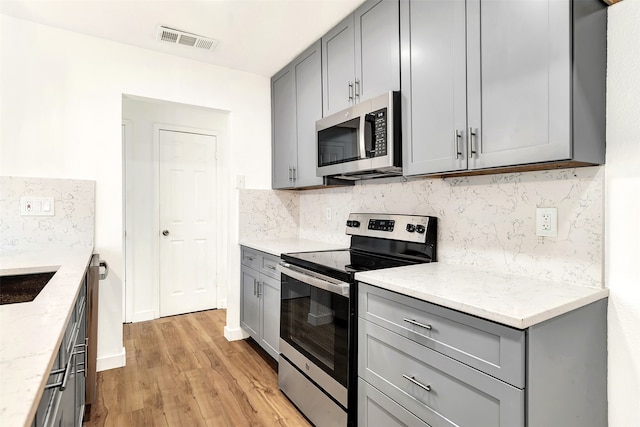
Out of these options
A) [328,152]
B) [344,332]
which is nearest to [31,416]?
[344,332]

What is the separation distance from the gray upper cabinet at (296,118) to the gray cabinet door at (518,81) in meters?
1.23

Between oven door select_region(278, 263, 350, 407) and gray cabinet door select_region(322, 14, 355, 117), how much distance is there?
1.09 metres

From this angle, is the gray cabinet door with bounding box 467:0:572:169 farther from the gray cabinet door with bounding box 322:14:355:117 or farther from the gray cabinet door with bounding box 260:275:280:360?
the gray cabinet door with bounding box 260:275:280:360

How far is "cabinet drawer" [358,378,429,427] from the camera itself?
135 cm

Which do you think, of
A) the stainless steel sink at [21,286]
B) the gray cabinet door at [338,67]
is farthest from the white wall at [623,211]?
the stainless steel sink at [21,286]

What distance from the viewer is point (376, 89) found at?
6.40ft

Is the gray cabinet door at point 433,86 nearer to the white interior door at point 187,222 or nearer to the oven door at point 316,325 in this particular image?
the oven door at point 316,325

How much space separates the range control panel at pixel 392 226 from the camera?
1966 millimetres

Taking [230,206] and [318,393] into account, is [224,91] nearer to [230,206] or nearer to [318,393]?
[230,206]

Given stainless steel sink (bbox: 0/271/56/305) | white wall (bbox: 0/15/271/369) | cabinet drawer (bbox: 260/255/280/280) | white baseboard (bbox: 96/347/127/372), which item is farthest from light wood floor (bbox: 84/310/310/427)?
stainless steel sink (bbox: 0/271/56/305)

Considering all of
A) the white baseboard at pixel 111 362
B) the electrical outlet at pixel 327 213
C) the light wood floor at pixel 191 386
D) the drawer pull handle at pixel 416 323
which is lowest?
the light wood floor at pixel 191 386

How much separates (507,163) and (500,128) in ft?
0.46

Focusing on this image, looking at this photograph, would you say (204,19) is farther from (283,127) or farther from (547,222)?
(547,222)

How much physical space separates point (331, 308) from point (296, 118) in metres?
1.62
